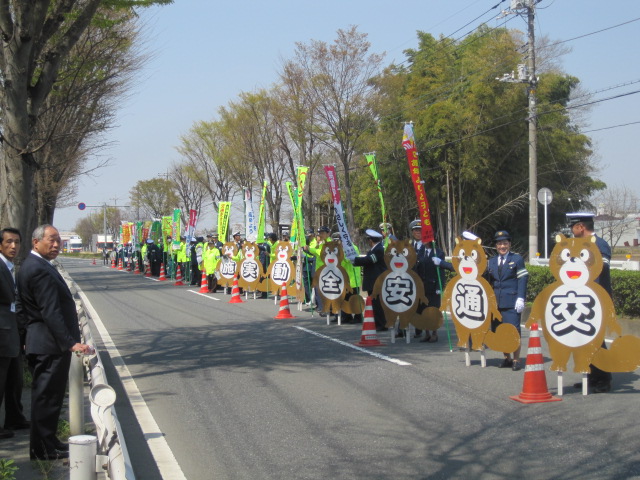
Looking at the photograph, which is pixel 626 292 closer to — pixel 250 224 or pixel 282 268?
pixel 282 268

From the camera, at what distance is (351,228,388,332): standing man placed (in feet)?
41.5

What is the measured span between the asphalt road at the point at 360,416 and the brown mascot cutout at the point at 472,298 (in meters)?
0.45

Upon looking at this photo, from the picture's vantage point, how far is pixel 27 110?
900cm

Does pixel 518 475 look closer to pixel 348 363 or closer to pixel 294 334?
pixel 348 363

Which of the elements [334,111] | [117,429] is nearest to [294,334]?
[117,429]

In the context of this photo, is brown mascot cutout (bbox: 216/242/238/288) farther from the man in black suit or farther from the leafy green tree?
the man in black suit

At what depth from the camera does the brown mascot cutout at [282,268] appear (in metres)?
18.9

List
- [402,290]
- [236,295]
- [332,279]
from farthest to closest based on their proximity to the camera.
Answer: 1. [236,295]
2. [332,279]
3. [402,290]

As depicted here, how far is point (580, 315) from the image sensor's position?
26.3 ft

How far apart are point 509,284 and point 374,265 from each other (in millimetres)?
3941

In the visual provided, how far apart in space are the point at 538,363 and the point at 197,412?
3.48 m

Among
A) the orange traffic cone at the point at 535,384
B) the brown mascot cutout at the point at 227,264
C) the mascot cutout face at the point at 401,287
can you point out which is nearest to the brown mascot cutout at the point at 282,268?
the brown mascot cutout at the point at 227,264

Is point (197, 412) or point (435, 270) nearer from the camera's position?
point (197, 412)

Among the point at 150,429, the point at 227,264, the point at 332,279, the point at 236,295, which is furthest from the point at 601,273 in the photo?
the point at 227,264
